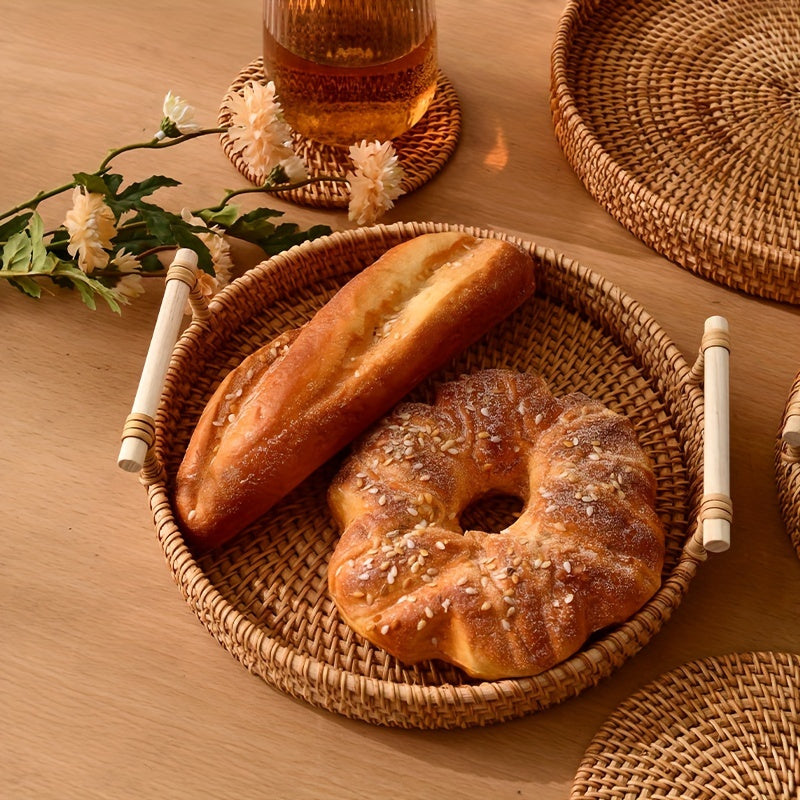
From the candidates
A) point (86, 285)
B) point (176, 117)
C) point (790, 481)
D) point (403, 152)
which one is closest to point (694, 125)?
point (403, 152)

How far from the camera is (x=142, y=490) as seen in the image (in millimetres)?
997

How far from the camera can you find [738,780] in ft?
2.51

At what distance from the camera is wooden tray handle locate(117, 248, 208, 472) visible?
32.0 inches

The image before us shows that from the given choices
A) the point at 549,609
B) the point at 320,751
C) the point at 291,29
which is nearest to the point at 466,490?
the point at 549,609

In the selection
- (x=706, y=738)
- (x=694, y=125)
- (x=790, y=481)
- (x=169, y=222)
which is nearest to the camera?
(x=706, y=738)

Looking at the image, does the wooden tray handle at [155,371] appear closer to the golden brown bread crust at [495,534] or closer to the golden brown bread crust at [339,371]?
the golden brown bread crust at [339,371]

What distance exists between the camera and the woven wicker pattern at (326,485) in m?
0.81

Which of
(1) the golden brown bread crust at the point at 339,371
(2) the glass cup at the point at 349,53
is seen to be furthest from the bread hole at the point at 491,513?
(2) the glass cup at the point at 349,53

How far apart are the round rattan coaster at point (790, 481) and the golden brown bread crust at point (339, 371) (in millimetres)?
276

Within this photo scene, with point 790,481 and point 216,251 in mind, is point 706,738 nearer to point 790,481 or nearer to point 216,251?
point 790,481

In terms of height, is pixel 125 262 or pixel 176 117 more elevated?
pixel 176 117

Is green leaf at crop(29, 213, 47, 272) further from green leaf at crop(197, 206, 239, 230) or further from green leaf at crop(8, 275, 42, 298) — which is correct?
green leaf at crop(197, 206, 239, 230)

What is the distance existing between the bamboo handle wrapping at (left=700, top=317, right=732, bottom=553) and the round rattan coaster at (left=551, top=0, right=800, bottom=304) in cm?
23

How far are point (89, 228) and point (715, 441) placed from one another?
61cm
